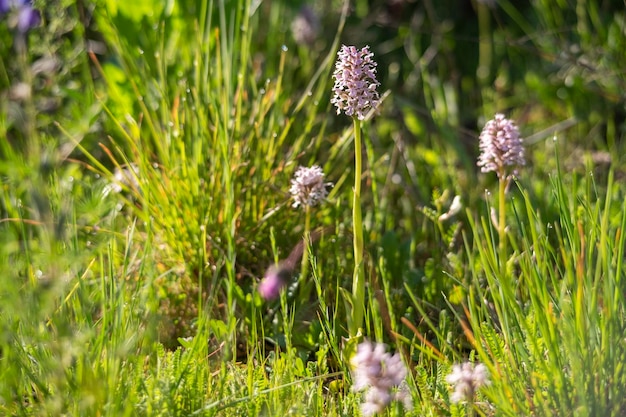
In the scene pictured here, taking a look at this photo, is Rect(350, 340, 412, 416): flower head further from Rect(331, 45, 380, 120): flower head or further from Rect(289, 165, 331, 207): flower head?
Rect(289, 165, 331, 207): flower head

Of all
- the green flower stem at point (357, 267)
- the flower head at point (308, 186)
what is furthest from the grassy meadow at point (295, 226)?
the flower head at point (308, 186)

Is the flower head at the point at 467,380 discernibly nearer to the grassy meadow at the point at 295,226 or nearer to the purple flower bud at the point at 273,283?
the grassy meadow at the point at 295,226

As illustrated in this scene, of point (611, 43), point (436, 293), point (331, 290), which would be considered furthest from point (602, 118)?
point (331, 290)

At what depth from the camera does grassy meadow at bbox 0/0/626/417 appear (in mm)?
1239

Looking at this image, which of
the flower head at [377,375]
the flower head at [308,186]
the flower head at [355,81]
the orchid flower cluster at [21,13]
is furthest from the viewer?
the orchid flower cluster at [21,13]

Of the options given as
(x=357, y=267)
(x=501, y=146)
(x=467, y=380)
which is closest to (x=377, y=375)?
(x=467, y=380)

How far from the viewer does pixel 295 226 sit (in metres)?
2.05

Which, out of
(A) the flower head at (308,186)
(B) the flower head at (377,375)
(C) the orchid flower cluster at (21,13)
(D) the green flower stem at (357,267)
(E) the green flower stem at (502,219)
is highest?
(C) the orchid flower cluster at (21,13)

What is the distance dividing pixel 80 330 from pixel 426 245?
114 centimetres

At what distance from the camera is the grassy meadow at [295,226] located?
124 cm

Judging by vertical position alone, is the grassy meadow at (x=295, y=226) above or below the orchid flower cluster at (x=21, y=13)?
below

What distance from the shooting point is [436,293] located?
1.87m

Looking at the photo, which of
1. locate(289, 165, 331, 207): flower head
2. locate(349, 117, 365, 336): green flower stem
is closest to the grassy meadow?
locate(349, 117, 365, 336): green flower stem

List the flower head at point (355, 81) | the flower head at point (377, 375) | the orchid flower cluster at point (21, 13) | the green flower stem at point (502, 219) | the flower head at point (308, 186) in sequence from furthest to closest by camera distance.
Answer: the orchid flower cluster at point (21, 13)
the flower head at point (308, 186)
the green flower stem at point (502, 219)
the flower head at point (355, 81)
the flower head at point (377, 375)
